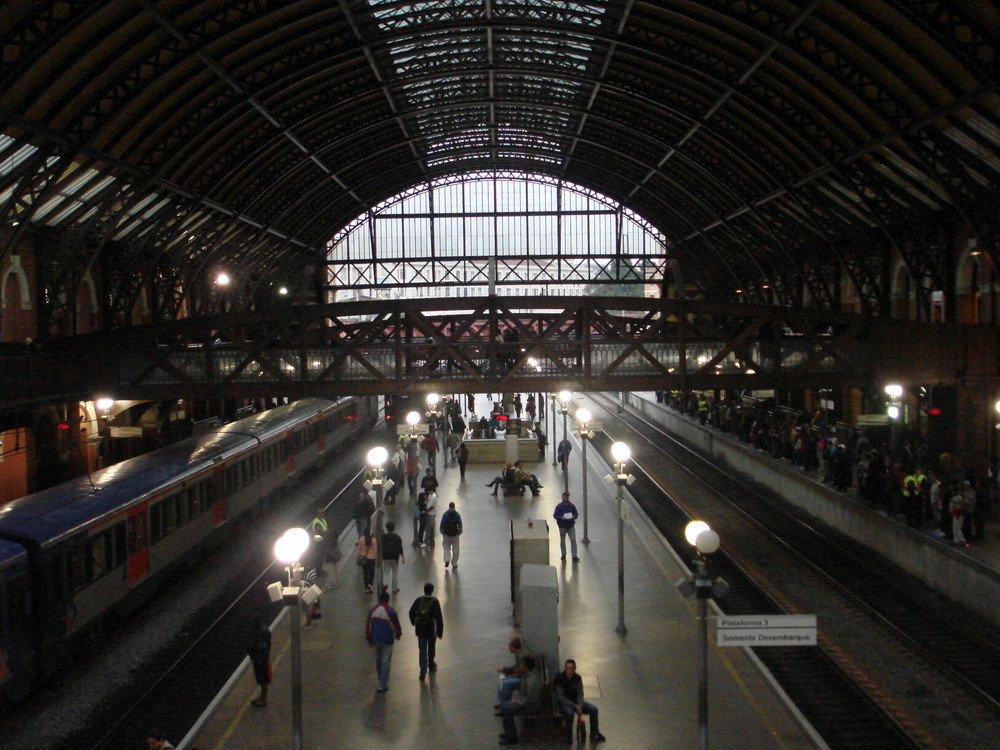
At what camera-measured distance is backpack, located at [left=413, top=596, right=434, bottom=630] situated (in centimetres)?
1358

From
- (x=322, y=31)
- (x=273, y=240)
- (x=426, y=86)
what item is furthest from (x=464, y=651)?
(x=273, y=240)

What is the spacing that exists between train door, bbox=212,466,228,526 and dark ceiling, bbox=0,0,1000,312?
693 centimetres

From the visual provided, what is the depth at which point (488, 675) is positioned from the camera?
1406 centimetres

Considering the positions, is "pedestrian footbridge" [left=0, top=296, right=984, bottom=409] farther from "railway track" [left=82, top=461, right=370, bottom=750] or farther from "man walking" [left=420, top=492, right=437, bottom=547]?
"railway track" [left=82, top=461, right=370, bottom=750]

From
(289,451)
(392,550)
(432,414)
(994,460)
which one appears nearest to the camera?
(392,550)

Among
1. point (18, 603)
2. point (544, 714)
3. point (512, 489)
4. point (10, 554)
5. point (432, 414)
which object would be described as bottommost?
point (544, 714)

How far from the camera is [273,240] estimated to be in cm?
4741

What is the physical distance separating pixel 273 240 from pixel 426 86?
1303 cm

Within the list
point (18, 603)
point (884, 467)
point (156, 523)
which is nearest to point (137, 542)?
point (156, 523)

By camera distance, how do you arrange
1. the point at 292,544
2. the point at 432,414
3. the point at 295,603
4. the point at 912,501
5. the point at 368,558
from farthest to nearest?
the point at 432,414 → the point at 912,501 → the point at 368,558 → the point at 295,603 → the point at 292,544

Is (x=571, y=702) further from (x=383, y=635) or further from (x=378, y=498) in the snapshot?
(x=378, y=498)

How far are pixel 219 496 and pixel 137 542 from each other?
5.47 m

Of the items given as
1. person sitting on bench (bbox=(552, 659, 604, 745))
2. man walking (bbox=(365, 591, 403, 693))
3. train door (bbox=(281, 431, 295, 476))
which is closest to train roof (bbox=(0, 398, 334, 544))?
train door (bbox=(281, 431, 295, 476))

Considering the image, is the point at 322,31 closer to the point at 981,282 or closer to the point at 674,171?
the point at 981,282
